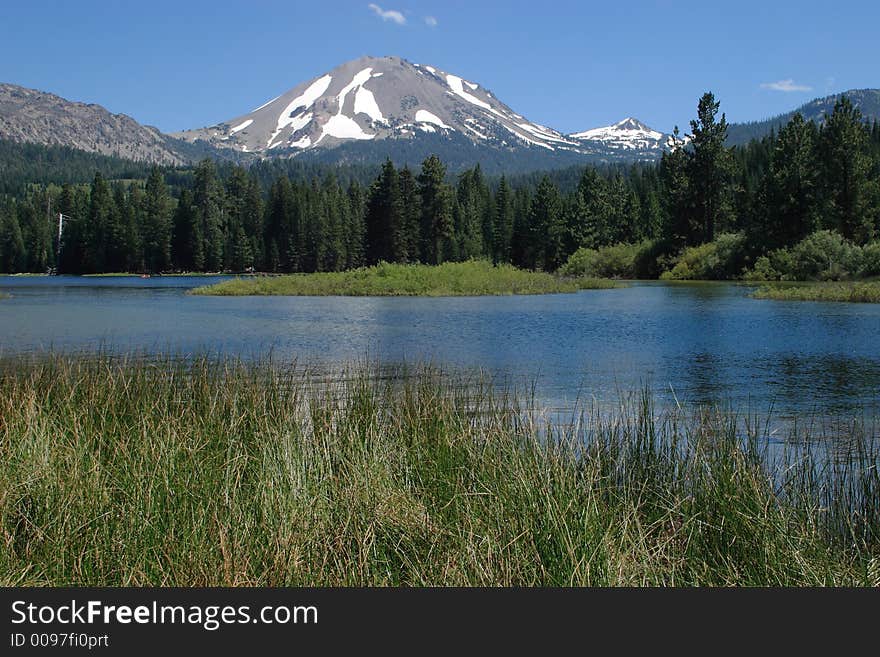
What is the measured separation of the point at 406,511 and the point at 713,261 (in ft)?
211

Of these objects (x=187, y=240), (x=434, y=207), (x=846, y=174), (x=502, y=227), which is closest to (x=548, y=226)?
(x=434, y=207)

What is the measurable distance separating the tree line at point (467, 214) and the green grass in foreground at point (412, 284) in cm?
1863

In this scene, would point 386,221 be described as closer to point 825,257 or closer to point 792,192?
point 792,192

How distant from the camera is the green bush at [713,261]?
6397 cm

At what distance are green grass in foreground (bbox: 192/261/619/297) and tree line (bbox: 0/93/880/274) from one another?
1863cm

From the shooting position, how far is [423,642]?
396 cm

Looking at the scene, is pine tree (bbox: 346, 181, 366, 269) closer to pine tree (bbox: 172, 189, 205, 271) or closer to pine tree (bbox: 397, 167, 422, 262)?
pine tree (bbox: 397, 167, 422, 262)

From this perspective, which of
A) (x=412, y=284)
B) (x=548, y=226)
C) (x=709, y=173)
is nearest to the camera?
(x=412, y=284)

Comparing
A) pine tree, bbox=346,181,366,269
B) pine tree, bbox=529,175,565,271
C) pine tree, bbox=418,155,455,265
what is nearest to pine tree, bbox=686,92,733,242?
pine tree, bbox=529,175,565,271

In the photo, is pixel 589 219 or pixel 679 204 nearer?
pixel 679 204

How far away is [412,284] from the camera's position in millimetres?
54094

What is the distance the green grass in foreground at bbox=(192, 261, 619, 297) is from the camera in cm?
5294

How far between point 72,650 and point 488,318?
2855 centimetres

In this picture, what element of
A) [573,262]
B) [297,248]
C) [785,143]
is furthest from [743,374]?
[297,248]
